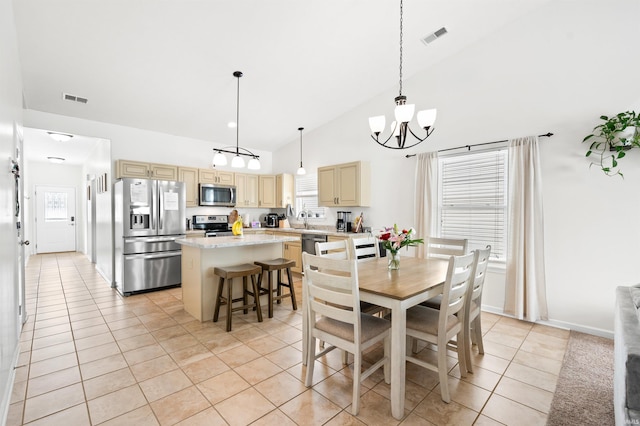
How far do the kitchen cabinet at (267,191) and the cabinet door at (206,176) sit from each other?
104 centimetres

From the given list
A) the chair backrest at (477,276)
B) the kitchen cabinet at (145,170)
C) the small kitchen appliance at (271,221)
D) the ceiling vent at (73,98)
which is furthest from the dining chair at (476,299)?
the ceiling vent at (73,98)

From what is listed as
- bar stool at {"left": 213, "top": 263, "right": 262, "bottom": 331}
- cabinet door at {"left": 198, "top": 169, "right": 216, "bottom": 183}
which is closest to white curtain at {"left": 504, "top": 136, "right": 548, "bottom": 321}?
bar stool at {"left": 213, "top": 263, "right": 262, "bottom": 331}

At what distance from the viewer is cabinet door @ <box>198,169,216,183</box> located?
565cm

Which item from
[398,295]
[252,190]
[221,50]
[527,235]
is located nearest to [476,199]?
[527,235]

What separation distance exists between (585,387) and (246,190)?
5.75 meters

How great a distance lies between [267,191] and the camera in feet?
21.7

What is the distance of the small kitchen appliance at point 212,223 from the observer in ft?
18.7

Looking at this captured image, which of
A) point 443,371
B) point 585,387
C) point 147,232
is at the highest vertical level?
point 147,232

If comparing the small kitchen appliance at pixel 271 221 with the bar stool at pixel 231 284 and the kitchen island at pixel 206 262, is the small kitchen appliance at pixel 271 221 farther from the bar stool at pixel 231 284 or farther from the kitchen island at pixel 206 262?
the bar stool at pixel 231 284

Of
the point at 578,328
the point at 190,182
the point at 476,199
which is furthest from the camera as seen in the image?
the point at 190,182

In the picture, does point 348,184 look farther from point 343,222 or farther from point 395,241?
point 395,241

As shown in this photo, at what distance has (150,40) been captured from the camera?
320cm

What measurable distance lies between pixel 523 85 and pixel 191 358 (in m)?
4.58

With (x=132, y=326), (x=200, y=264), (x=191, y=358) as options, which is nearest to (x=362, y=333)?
(x=191, y=358)
